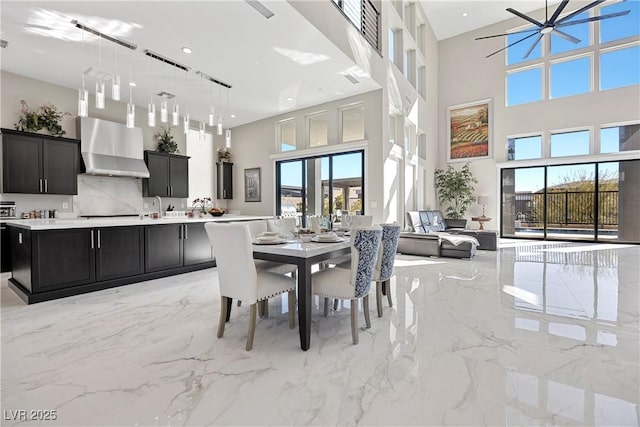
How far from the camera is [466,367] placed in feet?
6.63

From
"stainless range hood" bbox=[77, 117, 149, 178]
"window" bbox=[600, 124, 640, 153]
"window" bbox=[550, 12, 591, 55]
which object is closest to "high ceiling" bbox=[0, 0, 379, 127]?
"stainless range hood" bbox=[77, 117, 149, 178]

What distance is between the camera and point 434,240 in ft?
20.7

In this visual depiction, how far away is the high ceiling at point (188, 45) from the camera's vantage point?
11.2ft

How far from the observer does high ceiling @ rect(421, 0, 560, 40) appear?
8.51m

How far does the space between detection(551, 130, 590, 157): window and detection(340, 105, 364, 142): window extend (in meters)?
6.30

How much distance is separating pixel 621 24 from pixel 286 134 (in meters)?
9.42

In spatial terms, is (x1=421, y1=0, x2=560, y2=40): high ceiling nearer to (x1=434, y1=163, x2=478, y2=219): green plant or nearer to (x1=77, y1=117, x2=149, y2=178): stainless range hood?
(x1=434, y1=163, x2=478, y2=219): green plant

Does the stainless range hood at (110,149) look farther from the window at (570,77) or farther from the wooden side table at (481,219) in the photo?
the window at (570,77)

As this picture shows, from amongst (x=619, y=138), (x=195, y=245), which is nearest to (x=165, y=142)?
(x=195, y=245)

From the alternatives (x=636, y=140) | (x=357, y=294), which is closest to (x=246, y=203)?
(x=357, y=294)

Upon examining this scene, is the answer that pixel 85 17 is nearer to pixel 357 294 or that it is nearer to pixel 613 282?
pixel 357 294

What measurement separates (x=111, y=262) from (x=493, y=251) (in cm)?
747

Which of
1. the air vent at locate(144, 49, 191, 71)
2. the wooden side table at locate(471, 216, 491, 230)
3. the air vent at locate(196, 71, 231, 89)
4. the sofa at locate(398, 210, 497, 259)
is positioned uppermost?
the air vent at locate(196, 71, 231, 89)

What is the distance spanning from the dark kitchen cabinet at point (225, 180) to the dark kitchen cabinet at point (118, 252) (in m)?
3.97
